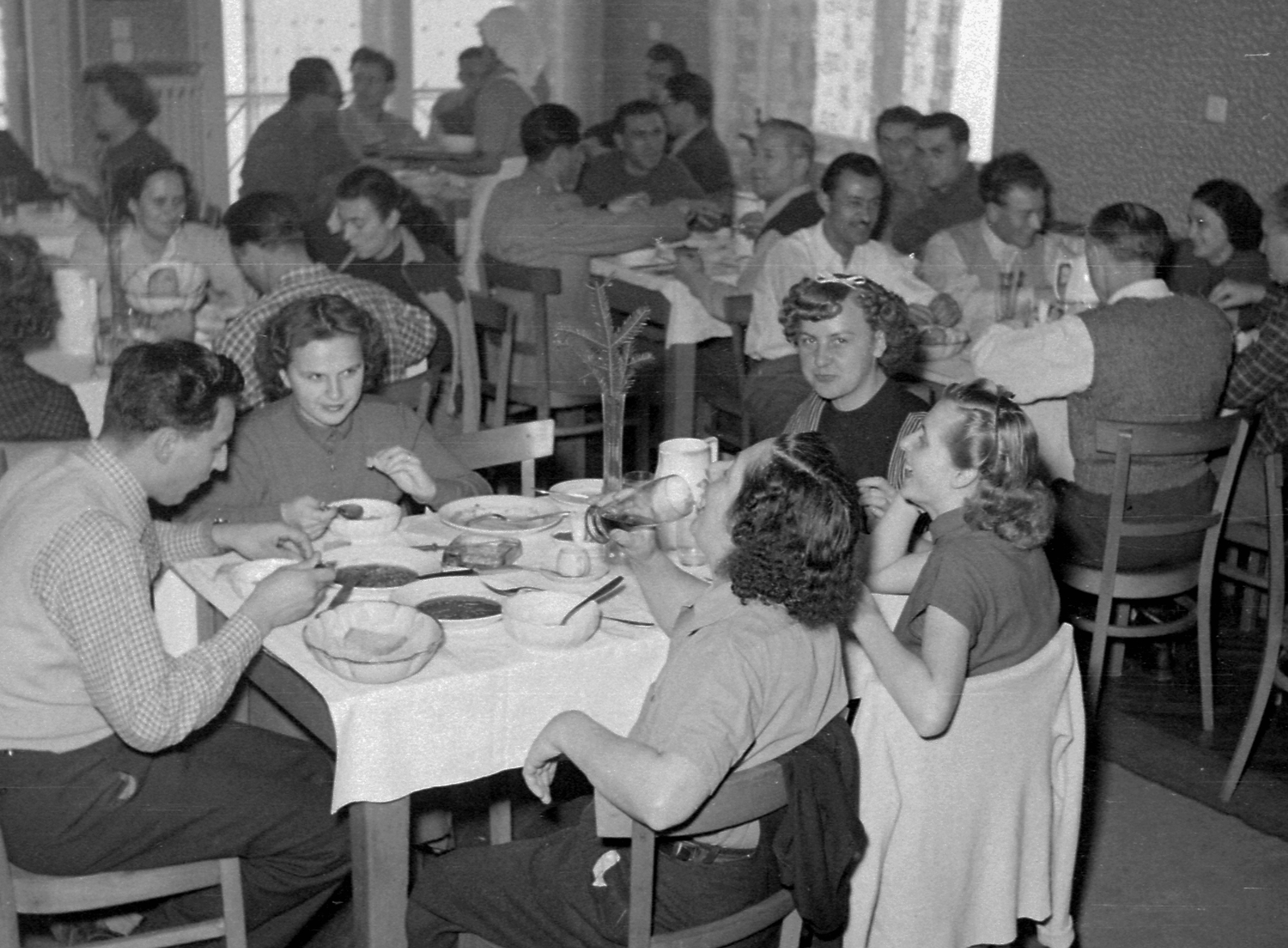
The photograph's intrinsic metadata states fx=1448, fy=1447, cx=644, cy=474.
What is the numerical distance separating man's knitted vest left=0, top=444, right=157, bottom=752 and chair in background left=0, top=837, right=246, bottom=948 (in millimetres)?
175

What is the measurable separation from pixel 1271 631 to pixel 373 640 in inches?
78.3

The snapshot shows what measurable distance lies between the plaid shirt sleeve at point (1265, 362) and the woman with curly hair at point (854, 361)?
46.1 inches

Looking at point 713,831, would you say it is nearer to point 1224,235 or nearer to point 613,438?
point 613,438

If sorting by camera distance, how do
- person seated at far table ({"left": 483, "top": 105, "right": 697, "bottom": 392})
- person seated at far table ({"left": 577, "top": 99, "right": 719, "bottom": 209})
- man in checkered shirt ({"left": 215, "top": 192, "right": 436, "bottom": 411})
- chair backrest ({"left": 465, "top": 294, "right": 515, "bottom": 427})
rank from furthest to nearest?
person seated at far table ({"left": 577, "top": 99, "right": 719, "bottom": 209}) < person seated at far table ({"left": 483, "top": 105, "right": 697, "bottom": 392}) < chair backrest ({"left": 465, "top": 294, "right": 515, "bottom": 427}) < man in checkered shirt ({"left": 215, "top": 192, "right": 436, "bottom": 411})

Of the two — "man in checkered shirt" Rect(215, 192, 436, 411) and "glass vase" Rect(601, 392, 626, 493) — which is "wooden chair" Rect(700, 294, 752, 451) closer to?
"man in checkered shirt" Rect(215, 192, 436, 411)

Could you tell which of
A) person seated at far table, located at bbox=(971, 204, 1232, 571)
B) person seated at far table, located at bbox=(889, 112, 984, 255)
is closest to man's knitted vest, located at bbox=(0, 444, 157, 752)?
person seated at far table, located at bbox=(971, 204, 1232, 571)

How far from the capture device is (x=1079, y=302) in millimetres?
4188

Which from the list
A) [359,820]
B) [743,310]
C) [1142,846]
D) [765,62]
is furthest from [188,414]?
[765,62]

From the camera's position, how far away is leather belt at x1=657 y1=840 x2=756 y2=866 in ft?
6.09

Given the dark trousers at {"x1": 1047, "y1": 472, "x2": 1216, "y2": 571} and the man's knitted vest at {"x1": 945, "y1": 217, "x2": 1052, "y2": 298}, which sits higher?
the man's knitted vest at {"x1": 945, "y1": 217, "x2": 1052, "y2": 298}

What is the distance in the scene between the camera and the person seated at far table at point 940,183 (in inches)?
217

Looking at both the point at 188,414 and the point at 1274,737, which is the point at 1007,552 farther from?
the point at 1274,737

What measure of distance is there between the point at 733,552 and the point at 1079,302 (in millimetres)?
2701

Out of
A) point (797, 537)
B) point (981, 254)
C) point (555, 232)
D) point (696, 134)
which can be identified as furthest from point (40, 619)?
point (696, 134)
